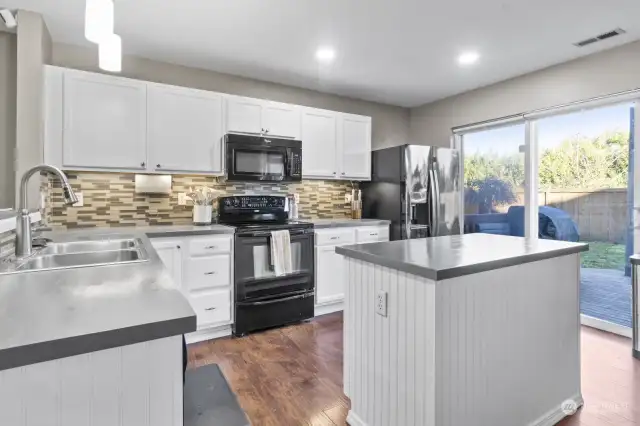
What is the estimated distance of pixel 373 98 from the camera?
4.73m

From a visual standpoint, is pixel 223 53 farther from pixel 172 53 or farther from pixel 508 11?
pixel 508 11

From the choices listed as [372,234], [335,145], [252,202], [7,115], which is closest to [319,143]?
[335,145]

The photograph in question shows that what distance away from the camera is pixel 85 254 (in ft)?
6.14

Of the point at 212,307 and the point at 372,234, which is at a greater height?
the point at 372,234

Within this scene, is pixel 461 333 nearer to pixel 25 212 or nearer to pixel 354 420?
pixel 354 420

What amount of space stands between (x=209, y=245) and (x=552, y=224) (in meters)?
3.51

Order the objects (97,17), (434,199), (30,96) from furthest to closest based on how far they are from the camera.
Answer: (434,199), (30,96), (97,17)

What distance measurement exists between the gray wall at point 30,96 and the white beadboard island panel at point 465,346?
2526 mm

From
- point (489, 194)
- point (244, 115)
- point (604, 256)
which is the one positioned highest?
point (244, 115)

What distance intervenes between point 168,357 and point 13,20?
3.18m

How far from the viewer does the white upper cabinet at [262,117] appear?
3.48 m

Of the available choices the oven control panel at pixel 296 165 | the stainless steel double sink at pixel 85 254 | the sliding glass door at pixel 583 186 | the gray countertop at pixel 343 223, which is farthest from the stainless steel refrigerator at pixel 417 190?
the stainless steel double sink at pixel 85 254

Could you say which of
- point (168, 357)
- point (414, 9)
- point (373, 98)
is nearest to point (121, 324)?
point (168, 357)

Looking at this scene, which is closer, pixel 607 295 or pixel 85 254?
pixel 85 254
